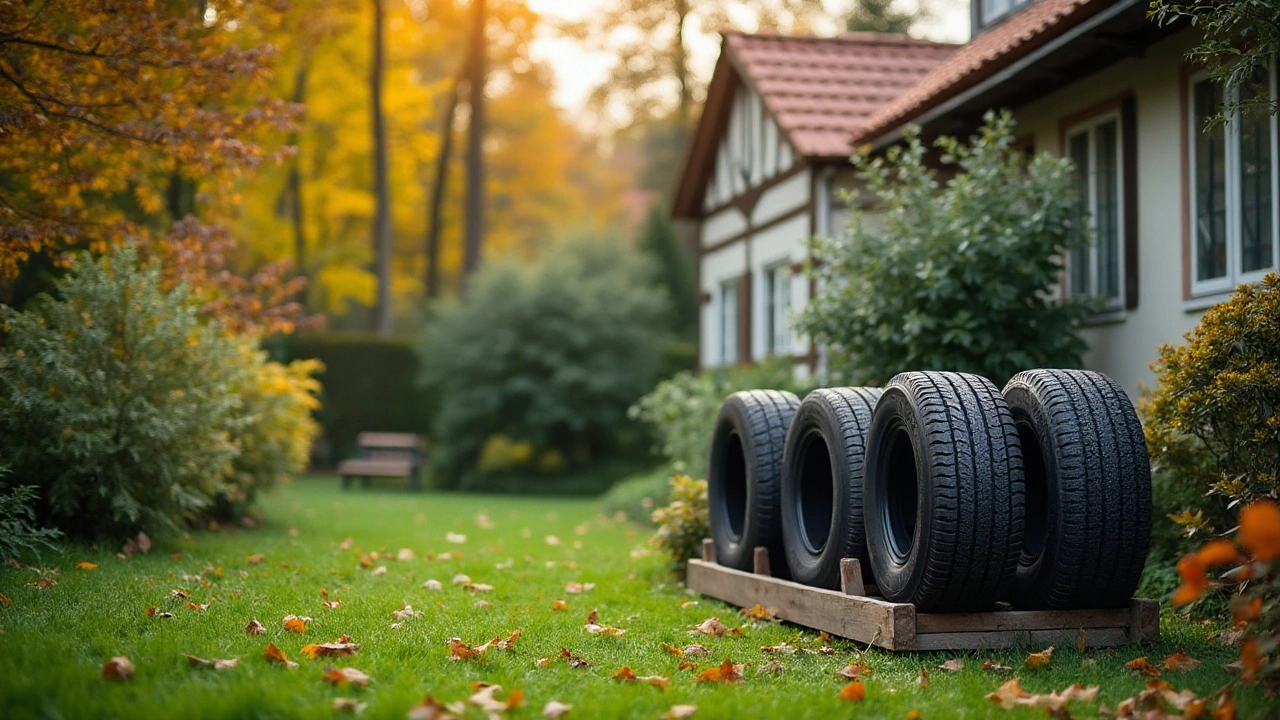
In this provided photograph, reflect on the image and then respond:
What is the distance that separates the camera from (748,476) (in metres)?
7.13

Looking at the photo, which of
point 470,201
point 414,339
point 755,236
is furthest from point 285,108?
point 470,201

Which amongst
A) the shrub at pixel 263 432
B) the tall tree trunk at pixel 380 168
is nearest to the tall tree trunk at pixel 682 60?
the tall tree trunk at pixel 380 168

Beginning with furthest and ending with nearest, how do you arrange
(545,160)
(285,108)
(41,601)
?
1. (545,160)
2. (285,108)
3. (41,601)

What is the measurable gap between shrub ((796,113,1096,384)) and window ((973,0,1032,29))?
3697 mm

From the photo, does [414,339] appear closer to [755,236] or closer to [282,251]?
[282,251]

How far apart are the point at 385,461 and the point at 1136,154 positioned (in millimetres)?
15403

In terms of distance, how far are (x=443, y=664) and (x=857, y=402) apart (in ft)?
9.09

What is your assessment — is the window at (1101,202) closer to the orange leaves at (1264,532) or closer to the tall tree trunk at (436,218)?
the orange leaves at (1264,532)

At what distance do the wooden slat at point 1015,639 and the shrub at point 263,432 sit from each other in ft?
22.6

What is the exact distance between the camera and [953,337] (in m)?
8.55

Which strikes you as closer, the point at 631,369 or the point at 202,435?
the point at 202,435

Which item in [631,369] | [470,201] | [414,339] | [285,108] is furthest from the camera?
[470,201]

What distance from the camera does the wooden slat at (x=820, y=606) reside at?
5125mm

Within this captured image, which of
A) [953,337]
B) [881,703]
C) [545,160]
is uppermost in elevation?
[545,160]
